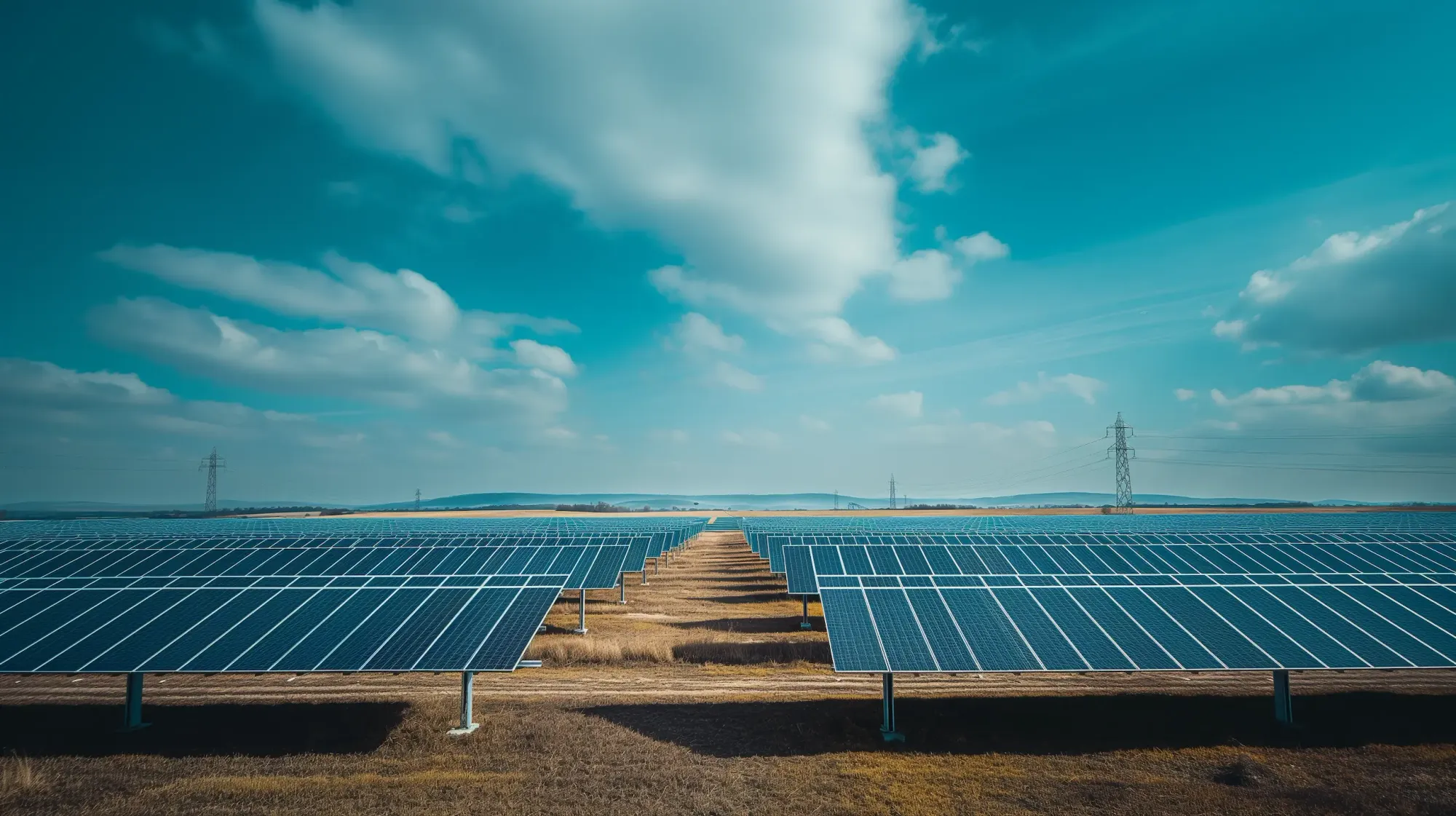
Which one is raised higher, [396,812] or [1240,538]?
[1240,538]

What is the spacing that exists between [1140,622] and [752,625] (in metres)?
14.8

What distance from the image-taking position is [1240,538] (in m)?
31.6

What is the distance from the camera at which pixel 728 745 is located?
12695 millimetres

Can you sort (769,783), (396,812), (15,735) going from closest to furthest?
(396,812) < (769,783) < (15,735)

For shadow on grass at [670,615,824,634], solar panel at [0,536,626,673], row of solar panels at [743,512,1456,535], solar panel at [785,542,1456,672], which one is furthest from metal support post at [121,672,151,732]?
row of solar panels at [743,512,1456,535]

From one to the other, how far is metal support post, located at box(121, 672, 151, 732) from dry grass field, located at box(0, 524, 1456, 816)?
378 millimetres

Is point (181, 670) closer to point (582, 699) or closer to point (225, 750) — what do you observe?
point (225, 750)

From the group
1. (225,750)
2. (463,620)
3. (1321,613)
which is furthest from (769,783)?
(1321,613)

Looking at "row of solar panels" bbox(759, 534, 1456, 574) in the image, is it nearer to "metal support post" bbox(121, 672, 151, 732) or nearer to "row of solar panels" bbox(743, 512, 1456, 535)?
"metal support post" bbox(121, 672, 151, 732)

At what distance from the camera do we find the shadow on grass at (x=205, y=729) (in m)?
12.6

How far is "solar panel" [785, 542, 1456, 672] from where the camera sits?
42.0ft

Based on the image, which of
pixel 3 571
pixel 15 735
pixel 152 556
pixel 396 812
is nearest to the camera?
pixel 396 812

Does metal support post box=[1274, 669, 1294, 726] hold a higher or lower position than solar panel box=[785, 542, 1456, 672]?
lower

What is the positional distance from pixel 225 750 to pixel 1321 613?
74.9 ft
